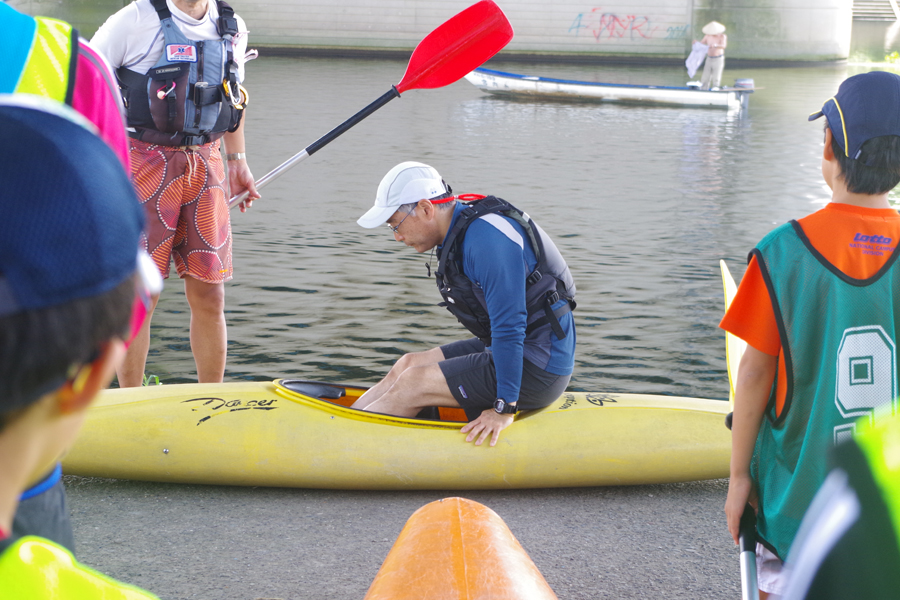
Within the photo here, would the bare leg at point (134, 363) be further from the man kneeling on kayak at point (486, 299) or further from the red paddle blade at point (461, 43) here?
the red paddle blade at point (461, 43)

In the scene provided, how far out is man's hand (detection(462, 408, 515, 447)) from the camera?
2957 mm

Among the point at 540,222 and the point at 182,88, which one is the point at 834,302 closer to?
the point at 182,88

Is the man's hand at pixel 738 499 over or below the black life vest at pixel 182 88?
below

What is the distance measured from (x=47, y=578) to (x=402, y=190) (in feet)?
7.93

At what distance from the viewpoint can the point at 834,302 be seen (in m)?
1.48

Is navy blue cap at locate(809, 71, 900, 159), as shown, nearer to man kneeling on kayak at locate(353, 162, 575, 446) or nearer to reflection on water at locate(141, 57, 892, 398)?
man kneeling on kayak at locate(353, 162, 575, 446)

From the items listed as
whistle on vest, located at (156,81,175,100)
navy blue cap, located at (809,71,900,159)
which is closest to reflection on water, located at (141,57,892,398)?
whistle on vest, located at (156,81,175,100)

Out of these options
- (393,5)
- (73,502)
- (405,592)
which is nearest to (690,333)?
(73,502)

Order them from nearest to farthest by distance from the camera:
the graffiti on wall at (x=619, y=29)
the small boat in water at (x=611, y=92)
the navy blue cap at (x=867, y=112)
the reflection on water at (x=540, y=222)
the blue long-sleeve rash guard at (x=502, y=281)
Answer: the navy blue cap at (x=867, y=112), the blue long-sleeve rash guard at (x=502, y=281), the reflection on water at (x=540, y=222), the small boat in water at (x=611, y=92), the graffiti on wall at (x=619, y=29)

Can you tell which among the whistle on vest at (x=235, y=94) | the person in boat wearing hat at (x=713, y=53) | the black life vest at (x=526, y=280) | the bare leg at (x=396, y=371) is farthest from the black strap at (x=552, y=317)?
the person in boat wearing hat at (x=713, y=53)

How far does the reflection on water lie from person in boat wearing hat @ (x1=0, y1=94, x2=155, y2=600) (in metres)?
4.11

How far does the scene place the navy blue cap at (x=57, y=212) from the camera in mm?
468

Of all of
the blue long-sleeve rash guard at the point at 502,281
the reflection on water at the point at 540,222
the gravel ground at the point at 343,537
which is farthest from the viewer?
the reflection on water at the point at 540,222

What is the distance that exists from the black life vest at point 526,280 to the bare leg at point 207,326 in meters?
0.90
